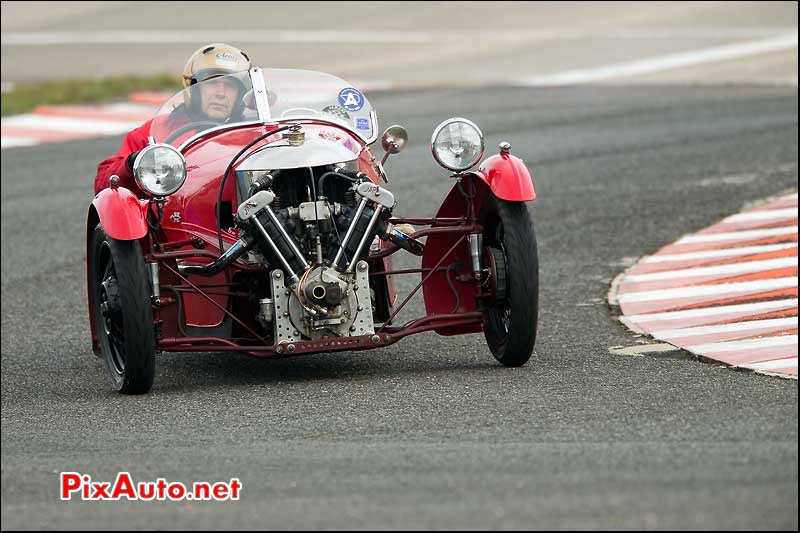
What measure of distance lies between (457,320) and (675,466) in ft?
9.15

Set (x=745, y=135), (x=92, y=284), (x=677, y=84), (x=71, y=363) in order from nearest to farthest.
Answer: (x=92, y=284), (x=71, y=363), (x=745, y=135), (x=677, y=84)

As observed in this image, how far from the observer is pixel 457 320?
793cm

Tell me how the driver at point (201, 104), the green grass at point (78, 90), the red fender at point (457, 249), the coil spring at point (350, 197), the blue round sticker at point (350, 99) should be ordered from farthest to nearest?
the green grass at point (78, 90) < the blue round sticker at point (350, 99) < the driver at point (201, 104) < the red fender at point (457, 249) < the coil spring at point (350, 197)

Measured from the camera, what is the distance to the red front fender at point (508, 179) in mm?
7738

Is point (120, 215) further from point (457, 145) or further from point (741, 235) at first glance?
point (741, 235)

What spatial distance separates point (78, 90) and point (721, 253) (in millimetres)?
12225

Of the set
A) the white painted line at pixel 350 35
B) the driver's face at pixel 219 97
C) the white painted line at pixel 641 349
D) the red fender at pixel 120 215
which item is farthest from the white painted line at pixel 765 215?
the white painted line at pixel 350 35

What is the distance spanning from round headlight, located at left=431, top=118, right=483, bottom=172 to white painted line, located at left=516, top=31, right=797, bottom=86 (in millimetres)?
12814

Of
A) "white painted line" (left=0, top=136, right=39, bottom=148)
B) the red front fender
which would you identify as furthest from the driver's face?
"white painted line" (left=0, top=136, right=39, bottom=148)

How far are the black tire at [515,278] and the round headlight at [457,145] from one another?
0.80 feet

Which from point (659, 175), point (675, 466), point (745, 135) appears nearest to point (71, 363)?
point (675, 466)

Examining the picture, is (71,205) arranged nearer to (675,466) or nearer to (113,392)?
(113,392)

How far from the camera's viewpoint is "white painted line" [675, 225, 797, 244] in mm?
11516

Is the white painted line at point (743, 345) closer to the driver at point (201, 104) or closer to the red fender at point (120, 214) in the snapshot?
the driver at point (201, 104)
